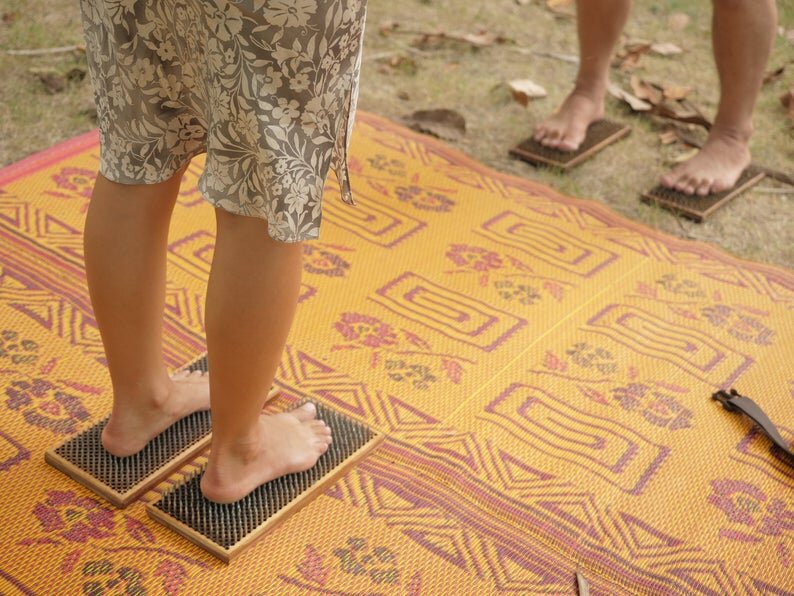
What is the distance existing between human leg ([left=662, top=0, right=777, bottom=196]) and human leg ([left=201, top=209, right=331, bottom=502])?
142 cm

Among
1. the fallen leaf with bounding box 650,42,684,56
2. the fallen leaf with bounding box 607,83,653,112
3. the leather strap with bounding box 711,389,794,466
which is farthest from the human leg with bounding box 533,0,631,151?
the leather strap with bounding box 711,389,794,466

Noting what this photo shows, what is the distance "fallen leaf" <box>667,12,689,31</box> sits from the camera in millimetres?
3352

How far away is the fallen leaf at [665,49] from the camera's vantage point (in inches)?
125

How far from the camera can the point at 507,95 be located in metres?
2.85

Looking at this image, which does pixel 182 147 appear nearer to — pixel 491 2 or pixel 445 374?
pixel 445 374

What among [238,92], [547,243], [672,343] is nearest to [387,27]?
[547,243]

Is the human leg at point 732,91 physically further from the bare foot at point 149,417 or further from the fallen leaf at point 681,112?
the bare foot at point 149,417

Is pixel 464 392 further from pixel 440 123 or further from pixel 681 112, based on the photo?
pixel 681 112

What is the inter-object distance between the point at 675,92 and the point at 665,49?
34 centimetres

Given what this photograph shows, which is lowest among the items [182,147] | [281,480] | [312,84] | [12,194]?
[12,194]

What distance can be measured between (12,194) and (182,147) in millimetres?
1117

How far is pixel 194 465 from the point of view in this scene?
149cm

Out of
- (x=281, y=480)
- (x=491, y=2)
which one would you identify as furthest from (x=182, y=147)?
(x=491, y=2)

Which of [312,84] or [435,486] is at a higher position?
[312,84]
